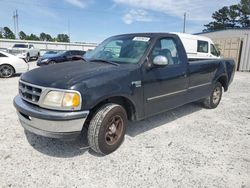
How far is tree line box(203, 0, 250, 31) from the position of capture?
4608 centimetres

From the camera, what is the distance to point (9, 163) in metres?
2.96

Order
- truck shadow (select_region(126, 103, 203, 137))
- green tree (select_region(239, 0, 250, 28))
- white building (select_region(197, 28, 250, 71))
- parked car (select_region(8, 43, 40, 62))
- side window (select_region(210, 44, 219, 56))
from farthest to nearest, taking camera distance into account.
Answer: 1. green tree (select_region(239, 0, 250, 28))
2. parked car (select_region(8, 43, 40, 62))
3. white building (select_region(197, 28, 250, 71))
4. side window (select_region(210, 44, 219, 56))
5. truck shadow (select_region(126, 103, 203, 137))

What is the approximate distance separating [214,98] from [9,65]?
31.2ft

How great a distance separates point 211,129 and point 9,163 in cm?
364

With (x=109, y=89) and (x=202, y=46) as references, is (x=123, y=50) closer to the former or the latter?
(x=109, y=89)

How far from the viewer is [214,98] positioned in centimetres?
574

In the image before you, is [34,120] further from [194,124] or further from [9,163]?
[194,124]

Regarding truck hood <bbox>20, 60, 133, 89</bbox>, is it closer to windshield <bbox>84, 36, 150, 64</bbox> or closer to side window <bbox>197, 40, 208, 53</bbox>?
windshield <bbox>84, 36, 150, 64</bbox>

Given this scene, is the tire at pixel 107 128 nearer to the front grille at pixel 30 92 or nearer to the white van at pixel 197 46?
the front grille at pixel 30 92

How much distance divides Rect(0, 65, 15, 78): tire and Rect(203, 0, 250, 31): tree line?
49.6 meters

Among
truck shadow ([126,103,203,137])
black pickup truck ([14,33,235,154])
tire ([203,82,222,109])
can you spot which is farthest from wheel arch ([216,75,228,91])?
black pickup truck ([14,33,235,154])

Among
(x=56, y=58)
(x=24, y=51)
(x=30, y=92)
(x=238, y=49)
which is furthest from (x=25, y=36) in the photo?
(x=30, y=92)

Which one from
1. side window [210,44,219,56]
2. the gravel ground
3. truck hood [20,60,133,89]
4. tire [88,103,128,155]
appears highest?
side window [210,44,219,56]

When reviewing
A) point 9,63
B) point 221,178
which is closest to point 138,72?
point 221,178
